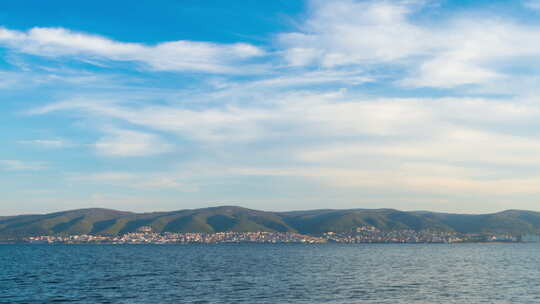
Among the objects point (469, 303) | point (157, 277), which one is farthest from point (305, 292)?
point (157, 277)

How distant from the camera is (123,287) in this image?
276 feet

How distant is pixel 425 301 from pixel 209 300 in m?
29.4

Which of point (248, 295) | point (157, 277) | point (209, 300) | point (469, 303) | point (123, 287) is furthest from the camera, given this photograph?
point (157, 277)

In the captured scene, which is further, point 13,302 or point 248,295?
point 248,295

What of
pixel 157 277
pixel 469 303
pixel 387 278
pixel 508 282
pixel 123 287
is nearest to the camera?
pixel 469 303

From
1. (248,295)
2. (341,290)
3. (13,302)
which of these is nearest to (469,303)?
(341,290)

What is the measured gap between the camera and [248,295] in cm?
7306

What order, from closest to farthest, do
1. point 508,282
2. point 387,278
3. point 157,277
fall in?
point 508,282
point 387,278
point 157,277

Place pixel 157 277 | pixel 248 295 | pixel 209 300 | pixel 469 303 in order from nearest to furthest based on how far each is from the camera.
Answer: pixel 469 303, pixel 209 300, pixel 248 295, pixel 157 277

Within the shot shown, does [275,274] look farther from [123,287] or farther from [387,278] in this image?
[123,287]

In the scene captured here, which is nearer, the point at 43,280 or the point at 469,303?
the point at 469,303

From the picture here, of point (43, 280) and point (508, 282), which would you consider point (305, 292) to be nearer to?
point (508, 282)

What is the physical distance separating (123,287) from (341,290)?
37.1 metres

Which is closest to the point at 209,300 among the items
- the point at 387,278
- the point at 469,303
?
the point at 469,303
